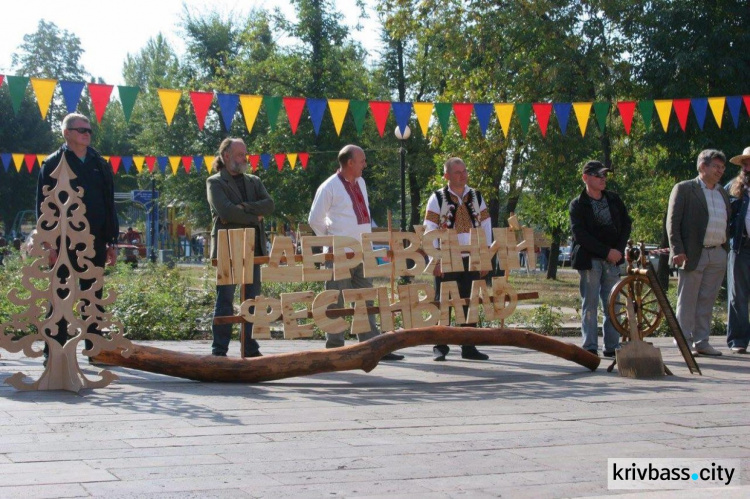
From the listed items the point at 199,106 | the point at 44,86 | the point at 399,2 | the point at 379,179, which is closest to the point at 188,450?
the point at 44,86

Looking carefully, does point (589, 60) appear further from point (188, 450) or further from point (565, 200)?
point (188, 450)

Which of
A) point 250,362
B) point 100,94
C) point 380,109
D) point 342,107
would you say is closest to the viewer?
point 250,362

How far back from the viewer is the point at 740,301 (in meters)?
10.7

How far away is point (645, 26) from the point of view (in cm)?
2452

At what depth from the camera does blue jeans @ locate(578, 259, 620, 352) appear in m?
9.91

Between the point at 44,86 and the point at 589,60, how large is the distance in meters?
17.8

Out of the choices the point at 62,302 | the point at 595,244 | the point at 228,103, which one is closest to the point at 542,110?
the point at 228,103

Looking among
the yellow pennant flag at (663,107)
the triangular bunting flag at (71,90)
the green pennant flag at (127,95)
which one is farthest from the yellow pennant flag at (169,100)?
the yellow pennant flag at (663,107)

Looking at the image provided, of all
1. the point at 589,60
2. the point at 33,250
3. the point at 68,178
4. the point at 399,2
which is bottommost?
the point at 33,250

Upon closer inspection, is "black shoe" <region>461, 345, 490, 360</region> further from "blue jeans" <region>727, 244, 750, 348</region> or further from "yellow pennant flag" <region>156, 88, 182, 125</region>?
"yellow pennant flag" <region>156, 88, 182, 125</region>

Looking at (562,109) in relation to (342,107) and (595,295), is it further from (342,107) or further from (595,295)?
(595,295)

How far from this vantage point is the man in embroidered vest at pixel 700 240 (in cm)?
1038

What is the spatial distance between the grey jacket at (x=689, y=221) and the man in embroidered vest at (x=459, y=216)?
1.97m

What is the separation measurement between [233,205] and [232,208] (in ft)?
0.14
